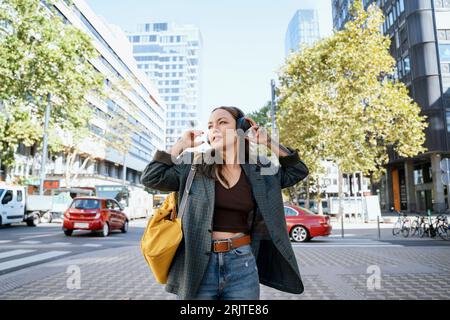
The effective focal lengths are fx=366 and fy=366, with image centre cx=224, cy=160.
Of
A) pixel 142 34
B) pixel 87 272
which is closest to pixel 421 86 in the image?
pixel 87 272

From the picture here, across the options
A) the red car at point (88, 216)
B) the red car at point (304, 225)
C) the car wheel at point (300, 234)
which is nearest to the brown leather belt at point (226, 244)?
the red car at point (304, 225)

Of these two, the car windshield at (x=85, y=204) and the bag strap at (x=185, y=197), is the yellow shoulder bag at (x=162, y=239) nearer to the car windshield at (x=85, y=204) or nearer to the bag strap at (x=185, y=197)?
the bag strap at (x=185, y=197)

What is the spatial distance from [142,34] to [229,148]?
146 meters

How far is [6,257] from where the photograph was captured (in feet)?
27.9

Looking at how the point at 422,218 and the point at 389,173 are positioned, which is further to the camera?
the point at 389,173

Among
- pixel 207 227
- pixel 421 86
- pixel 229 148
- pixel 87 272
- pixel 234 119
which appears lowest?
pixel 87 272

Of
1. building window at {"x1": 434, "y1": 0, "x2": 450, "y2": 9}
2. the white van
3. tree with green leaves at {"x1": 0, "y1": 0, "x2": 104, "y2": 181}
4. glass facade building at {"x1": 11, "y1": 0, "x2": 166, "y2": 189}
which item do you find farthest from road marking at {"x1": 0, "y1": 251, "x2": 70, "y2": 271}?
building window at {"x1": 434, "y1": 0, "x2": 450, "y2": 9}

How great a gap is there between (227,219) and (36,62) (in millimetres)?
20050

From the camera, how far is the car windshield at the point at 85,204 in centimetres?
1412

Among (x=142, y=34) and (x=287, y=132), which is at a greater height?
(x=142, y=34)

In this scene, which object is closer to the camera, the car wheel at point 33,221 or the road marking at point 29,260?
the road marking at point 29,260

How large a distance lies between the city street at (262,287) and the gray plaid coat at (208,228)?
2840 mm

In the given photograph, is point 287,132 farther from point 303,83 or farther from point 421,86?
point 421,86

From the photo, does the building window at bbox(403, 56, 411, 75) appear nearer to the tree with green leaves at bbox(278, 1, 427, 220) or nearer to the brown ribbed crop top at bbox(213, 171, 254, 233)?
the tree with green leaves at bbox(278, 1, 427, 220)
